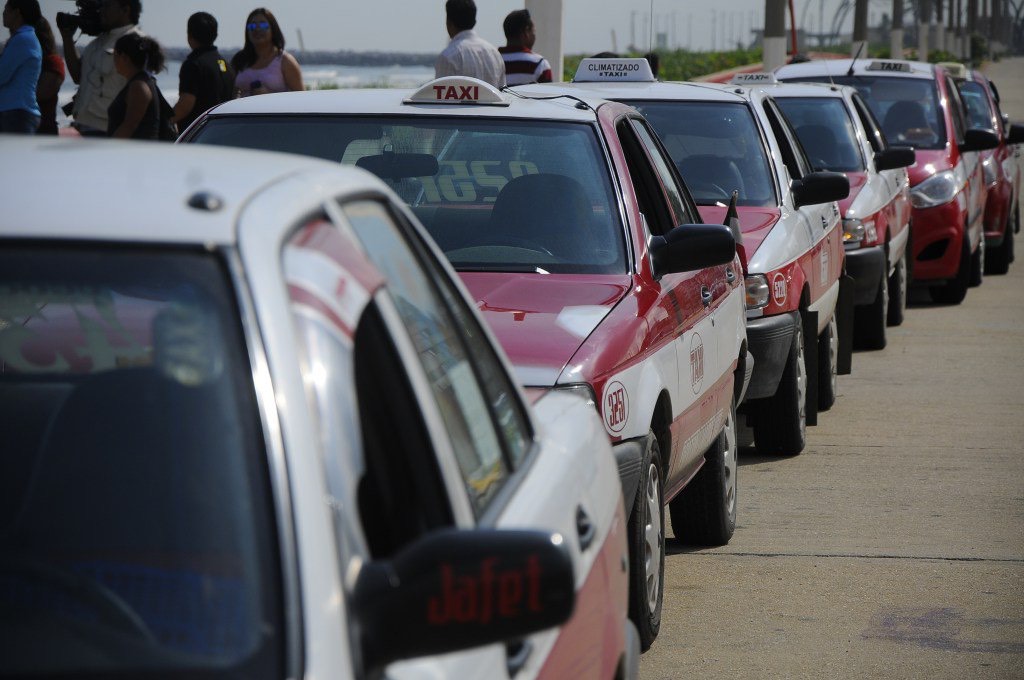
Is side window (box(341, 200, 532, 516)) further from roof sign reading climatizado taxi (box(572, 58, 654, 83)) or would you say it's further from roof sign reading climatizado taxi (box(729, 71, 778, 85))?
roof sign reading climatizado taxi (box(729, 71, 778, 85))

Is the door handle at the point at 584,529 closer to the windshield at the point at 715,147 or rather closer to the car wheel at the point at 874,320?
the windshield at the point at 715,147

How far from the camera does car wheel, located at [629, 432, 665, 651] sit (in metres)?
4.71

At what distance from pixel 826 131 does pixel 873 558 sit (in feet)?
20.6

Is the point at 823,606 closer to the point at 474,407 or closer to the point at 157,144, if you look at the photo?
the point at 474,407

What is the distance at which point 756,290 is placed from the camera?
304 inches

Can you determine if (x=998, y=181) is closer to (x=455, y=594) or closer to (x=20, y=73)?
(x=20, y=73)

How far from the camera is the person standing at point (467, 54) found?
33.9ft

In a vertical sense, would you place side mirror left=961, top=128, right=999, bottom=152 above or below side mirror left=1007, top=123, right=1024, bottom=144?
above

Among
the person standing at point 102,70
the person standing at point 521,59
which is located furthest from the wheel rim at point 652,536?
the person standing at point 521,59

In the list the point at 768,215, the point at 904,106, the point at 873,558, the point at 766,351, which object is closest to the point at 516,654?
the point at 873,558

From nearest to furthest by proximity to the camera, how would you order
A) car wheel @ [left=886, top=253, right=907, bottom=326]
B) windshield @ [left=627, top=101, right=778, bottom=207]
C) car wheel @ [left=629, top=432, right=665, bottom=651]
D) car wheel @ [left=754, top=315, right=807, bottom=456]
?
Result: car wheel @ [left=629, top=432, right=665, bottom=651] → car wheel @ [left=754, top=315, right=807, bottom=456] → windshield @ [left=627, top=101, right=778, bottom=207] → car wheel @ [left=886, top=253, right=907, bottom=326]

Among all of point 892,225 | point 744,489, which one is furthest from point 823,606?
point 892,225

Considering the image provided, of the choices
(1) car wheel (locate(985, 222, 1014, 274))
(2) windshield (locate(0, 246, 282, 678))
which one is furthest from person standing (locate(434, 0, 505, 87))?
(1) car wheel (locate(985, 222, 1014, 274))

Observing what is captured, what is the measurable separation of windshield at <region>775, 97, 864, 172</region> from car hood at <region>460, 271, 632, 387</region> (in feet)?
22.7
